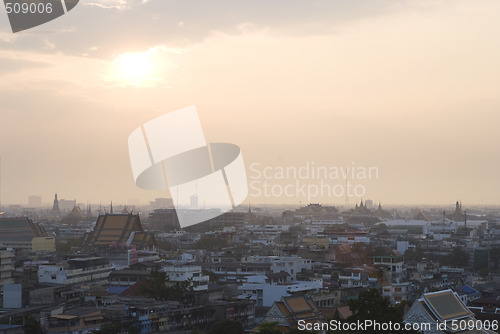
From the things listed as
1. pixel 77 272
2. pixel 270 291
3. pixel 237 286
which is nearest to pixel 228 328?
pixel 270 291

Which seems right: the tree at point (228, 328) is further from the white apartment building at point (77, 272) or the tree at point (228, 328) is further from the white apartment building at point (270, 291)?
the white apartment building at point (77, 272)

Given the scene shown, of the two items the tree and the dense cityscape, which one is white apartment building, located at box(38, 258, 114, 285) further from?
the tree

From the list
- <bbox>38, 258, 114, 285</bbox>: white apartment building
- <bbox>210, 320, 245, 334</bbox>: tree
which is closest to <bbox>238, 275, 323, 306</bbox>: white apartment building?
<bbox>210, 320, 245, 334</bbox>: tree

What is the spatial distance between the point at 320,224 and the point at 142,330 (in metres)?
75.7

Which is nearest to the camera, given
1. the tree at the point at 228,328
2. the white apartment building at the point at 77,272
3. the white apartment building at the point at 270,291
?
the tree at the point at 228,328

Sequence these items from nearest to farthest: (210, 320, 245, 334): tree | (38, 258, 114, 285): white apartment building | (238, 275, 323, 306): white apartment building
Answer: (210, 320, 245, 334): tree → (238, 275, 323, 306): white apartment building → (38, 258, 114, 285): white apartment building

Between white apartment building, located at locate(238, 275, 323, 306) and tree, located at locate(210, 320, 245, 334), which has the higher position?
white apartment building, located at locate(238, 275, 323, 306)

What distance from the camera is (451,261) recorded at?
5322cm

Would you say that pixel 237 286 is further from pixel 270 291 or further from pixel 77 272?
pixel 77 272

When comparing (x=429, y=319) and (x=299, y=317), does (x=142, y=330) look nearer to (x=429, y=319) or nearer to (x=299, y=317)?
(x=299, y=317)

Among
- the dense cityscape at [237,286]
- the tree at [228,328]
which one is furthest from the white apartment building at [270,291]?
the tree at [228,328]

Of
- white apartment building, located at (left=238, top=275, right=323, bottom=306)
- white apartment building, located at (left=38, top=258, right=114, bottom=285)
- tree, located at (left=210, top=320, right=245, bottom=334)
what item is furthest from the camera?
white apartment building, located at (left=38, top=258, right=114, bottom=285)

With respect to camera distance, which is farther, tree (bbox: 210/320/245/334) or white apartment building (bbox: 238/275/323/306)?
white apartment building (bbox: 238/275/323/306)

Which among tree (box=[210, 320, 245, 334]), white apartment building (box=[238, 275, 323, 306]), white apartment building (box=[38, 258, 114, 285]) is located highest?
white apartment building (box=[38, 258, 114, 285])
